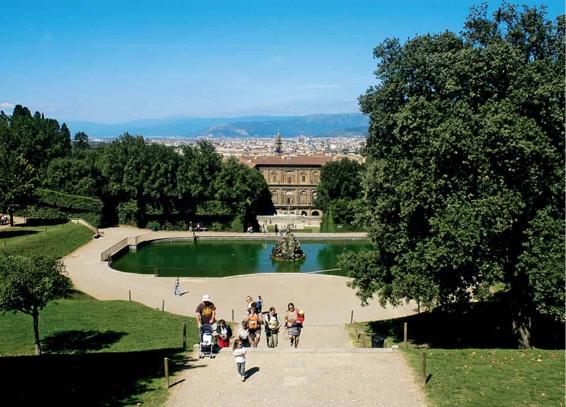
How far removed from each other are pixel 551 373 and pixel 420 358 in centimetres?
335

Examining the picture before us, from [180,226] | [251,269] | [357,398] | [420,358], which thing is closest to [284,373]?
[357,398]

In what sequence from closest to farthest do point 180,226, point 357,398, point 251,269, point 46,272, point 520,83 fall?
point 357,398, point 520,83, point 46,272, point 251,269, point 180,226

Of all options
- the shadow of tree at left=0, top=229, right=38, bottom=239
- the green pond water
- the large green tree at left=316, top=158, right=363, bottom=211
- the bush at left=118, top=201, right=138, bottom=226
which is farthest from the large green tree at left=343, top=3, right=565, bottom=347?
the large green tree at left=316, top=158, right=363, bottom=211

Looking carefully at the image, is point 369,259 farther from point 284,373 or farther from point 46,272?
point 46,272

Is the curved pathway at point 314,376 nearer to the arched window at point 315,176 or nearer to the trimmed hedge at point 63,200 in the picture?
the trimmed hedge at point 63,200

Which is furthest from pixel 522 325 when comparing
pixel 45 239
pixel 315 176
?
pixel 315 176

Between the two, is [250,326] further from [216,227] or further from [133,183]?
[216,227]

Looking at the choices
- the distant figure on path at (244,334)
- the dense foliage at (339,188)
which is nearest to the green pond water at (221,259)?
the dense foliage at (339,188)

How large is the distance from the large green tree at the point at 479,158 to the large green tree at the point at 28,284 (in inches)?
473

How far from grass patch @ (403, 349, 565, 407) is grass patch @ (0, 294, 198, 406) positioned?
676cm

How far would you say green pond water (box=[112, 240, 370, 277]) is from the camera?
141 feet

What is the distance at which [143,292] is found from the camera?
111 ft

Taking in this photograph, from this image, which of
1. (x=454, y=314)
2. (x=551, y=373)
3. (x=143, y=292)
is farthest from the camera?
(x=143, y=292)

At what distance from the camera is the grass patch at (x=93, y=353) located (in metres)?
13.9
